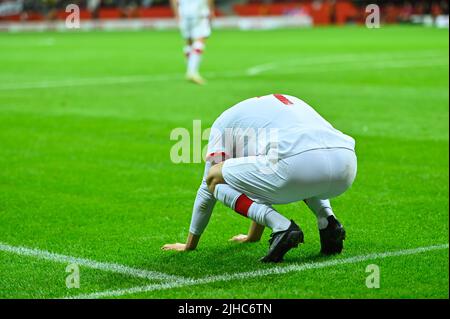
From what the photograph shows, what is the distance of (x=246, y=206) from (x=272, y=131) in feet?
1.82

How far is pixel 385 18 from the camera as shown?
57438mm

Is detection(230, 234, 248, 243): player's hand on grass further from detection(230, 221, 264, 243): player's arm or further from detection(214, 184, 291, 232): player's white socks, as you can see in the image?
detection(214, 184, 291, 232): player's white socks

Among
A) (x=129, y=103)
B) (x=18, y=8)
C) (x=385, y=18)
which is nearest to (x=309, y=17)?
(x=385, y=18)

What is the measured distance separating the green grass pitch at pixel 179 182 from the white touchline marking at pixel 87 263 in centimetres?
6

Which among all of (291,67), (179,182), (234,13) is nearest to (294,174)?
(179,182)

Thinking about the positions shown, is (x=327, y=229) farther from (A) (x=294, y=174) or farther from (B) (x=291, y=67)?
(B) (x=291, y=67)

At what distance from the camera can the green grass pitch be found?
254 inches

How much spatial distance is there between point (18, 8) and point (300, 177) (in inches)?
2548

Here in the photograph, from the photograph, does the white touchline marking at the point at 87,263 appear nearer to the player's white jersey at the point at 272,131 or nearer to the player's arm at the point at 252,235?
the player's white jersey at the point at 272,131

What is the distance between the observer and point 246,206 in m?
6.73

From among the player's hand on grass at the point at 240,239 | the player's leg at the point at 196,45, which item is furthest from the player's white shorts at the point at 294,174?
the player's leg at the point at 196,45

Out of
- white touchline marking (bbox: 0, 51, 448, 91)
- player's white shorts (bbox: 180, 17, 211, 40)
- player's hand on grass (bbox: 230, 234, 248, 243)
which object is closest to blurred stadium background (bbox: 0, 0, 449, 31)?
white touchline marking (bbox: 0, 51, 448, 91)

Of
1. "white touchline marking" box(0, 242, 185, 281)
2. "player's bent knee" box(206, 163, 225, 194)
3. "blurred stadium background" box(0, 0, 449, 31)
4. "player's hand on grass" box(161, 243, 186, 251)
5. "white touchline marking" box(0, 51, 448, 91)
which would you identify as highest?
"player's bent knee" box(206, 163, 225, 194)

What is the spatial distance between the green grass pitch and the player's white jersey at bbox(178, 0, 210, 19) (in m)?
1.45
